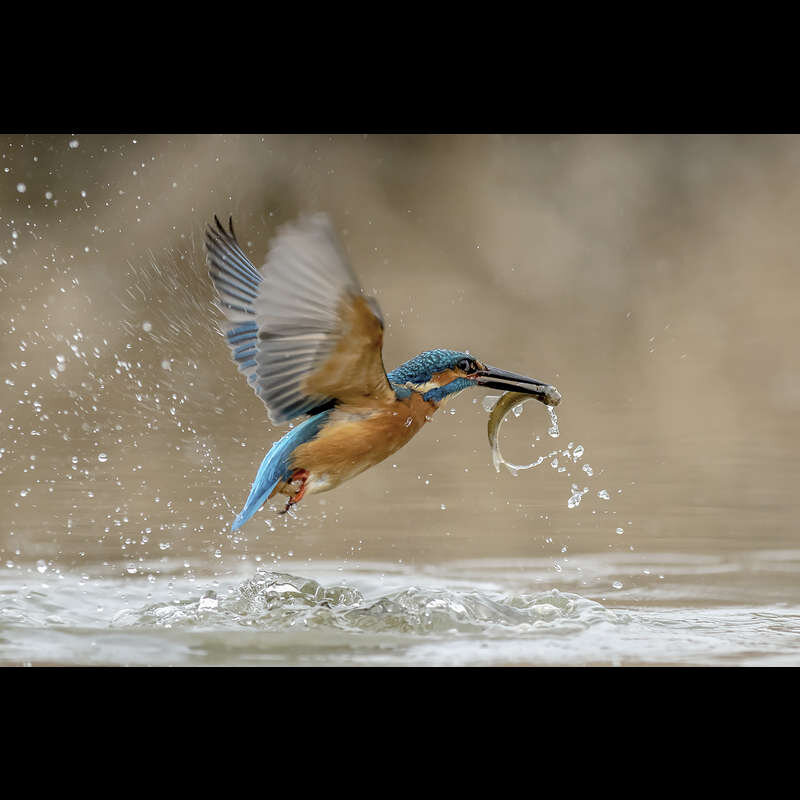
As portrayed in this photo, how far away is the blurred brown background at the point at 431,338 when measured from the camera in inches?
199

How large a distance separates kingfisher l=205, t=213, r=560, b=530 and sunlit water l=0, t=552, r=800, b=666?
35 centimetres

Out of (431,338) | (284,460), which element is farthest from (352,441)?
(431,338)

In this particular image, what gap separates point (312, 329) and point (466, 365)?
2.18 ft

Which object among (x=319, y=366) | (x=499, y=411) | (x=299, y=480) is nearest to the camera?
(x=319, y=366)

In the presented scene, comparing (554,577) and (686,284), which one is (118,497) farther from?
(686,284)

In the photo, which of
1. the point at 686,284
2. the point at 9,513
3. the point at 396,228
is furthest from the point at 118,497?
the point at 686,284

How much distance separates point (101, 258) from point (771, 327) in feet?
12.4

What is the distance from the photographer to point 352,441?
3.59 metres

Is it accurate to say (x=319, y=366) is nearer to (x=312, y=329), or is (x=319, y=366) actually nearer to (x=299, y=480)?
(x=312, y=329)

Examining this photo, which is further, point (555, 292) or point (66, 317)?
point (555, 292)

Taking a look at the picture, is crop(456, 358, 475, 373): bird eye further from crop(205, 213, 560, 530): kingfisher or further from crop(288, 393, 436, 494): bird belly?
crop(288, 393, 436, 494): bird belly

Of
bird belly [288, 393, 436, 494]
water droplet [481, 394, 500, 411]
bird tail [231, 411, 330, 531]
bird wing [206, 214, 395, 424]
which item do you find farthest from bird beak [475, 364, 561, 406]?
bird tail [231, 411, 330, 531]

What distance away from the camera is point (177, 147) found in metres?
7.55

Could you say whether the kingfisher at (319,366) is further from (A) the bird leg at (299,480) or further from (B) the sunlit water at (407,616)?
(B) the sunlit water at (407,616)
